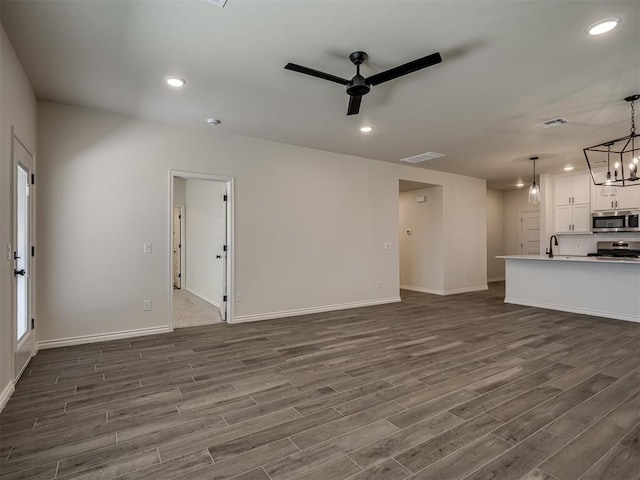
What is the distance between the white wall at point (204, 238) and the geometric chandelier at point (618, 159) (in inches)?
211

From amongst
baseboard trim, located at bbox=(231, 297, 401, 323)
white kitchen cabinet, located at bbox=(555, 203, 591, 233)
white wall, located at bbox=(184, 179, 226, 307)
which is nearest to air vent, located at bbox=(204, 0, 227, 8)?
white wall, located at bbox=(184, 179, 226, 307)

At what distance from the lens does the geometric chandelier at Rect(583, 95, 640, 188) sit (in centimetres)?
408

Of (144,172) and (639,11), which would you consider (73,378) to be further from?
(639,11)

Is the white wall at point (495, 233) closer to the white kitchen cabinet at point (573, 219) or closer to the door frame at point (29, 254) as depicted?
the white kitchen cabinet at point (573, 219)

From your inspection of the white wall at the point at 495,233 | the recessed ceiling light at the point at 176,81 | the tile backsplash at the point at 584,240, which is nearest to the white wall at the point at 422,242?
the tile backsplash at the point at 584,240

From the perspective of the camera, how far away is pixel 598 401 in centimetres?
256

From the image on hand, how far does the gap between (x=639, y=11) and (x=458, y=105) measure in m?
1.67

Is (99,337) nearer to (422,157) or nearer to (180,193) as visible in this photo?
(180,193)

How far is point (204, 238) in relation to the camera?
22.7 feet

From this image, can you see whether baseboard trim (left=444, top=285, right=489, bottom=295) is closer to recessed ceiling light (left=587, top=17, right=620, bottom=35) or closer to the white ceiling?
the white ceiling

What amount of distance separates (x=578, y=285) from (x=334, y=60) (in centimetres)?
555

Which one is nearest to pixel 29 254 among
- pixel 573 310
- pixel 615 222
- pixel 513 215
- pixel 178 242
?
pixel 178 242

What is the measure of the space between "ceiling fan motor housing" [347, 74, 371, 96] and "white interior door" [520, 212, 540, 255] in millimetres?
8825

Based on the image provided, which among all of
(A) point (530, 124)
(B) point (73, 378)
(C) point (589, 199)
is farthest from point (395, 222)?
(B) point (73, 378)
